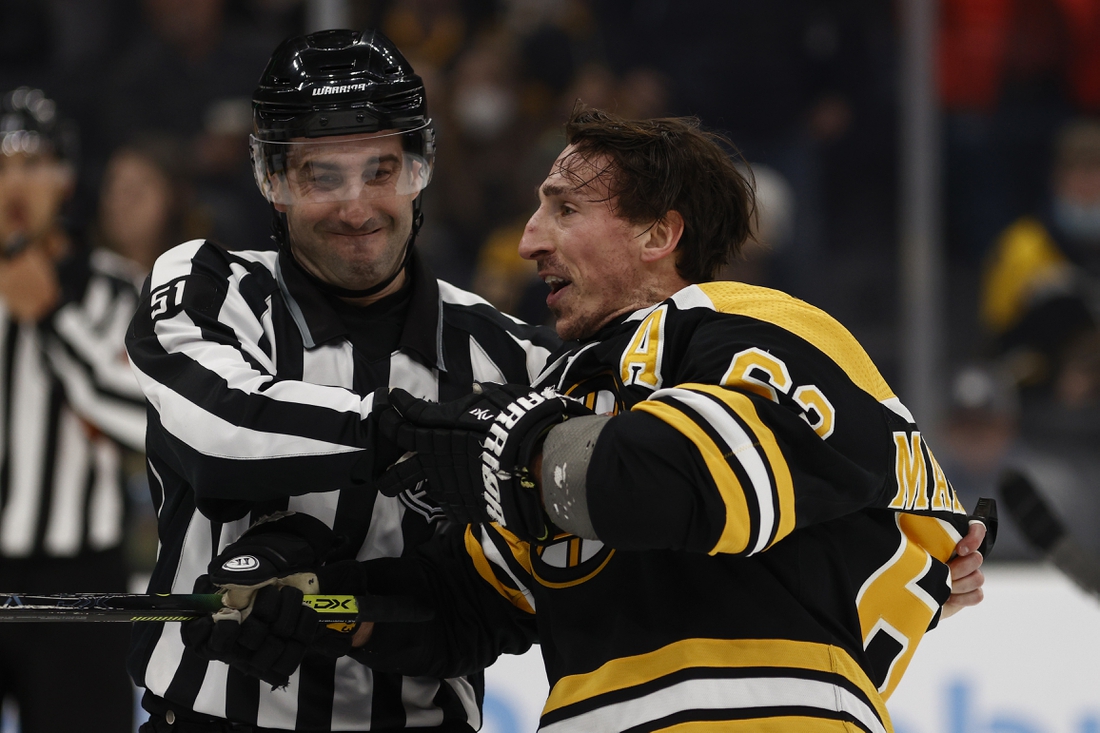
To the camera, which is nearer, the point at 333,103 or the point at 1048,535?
the point at 333,103

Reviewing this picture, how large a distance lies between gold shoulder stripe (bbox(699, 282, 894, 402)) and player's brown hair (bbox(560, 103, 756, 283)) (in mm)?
264

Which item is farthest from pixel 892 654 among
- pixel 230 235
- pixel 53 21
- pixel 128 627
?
pixel 53 21

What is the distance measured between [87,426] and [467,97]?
2.06m

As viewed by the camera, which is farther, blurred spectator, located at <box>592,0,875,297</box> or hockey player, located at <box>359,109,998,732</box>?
blurred spectator, located at <box>592,0,875,297</box>

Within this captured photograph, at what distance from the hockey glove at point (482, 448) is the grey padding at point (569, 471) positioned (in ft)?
0.09

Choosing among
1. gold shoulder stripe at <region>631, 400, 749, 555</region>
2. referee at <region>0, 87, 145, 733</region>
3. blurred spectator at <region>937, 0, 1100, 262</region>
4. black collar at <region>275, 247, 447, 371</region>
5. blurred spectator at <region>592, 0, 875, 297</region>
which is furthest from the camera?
blurred spectator at <region>592, 0, 875, 297</region>

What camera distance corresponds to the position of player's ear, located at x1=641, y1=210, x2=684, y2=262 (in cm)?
187

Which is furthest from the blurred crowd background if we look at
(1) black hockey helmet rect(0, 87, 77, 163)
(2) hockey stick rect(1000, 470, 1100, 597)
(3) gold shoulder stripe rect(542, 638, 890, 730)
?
(3) gold shoulder stripe rect(542, 638, 890, 730)

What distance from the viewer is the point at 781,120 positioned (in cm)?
475

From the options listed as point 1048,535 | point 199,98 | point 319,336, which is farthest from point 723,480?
point 199,98

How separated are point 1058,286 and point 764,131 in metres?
1.15

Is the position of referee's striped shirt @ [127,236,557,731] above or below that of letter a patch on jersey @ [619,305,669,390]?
below

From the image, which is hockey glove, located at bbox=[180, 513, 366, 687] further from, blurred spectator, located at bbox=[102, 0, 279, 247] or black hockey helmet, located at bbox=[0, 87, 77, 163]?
blurred spectator, located at bbox=[102, 0, 279, 247]

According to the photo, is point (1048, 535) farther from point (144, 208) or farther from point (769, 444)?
point (144, 208)
